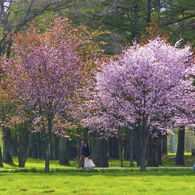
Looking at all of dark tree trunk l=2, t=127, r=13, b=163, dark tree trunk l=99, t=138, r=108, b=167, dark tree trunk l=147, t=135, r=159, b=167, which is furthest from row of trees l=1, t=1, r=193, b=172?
dark tree trunk l=2, t=127, r=13, b=163

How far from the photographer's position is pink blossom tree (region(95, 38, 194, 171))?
1891 cm

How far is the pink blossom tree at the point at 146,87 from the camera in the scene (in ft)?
62.0

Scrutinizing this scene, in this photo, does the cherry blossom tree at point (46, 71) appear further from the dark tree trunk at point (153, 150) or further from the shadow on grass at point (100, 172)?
the dark tree trunk at point (153, 150)

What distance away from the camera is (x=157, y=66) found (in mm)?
19344

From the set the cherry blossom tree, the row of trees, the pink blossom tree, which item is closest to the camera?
the cherry blossom tree

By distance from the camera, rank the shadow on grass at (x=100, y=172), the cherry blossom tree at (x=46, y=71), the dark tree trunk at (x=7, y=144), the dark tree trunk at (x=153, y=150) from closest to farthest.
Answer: the shadow on grass at (x=100, y=172) → the cherry blossom tree at (x=46, y=71) → the dark tree trunk at (x=153, y=150) → the dark tree trunk at (x=7, y=144)

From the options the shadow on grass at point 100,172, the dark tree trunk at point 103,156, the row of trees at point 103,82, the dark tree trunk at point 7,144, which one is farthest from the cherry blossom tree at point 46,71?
the dark tree trunk at point 7,144

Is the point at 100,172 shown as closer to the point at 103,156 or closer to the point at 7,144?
the point at 103,156

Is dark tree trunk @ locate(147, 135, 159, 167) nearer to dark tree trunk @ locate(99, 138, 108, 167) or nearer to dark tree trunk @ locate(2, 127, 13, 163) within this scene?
dark tree trunk @ locate(99, 138, 108, 167)

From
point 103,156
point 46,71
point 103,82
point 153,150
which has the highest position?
point 46,71

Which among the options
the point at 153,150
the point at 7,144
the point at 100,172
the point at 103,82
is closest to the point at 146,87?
the point at 103,82

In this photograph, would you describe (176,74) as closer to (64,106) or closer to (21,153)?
(64,106)

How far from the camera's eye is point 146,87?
19078mm

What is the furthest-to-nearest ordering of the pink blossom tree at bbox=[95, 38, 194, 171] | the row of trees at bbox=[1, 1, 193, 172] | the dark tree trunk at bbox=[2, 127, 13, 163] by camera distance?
the dark tree trunk at bbox=[2, 127, 13, 163]
the pink blossom tree at bbox=[95, 38, 194, 171]
the row of trees at bbox=[1, 1, 193, 172]
